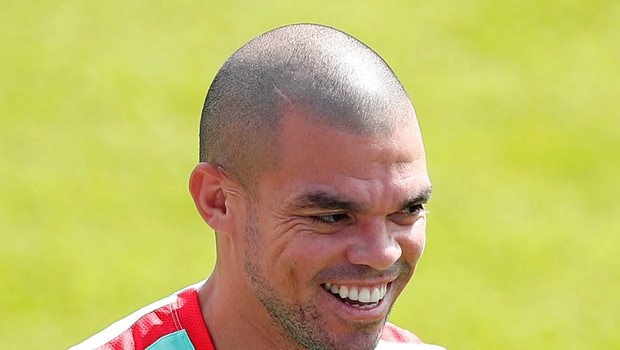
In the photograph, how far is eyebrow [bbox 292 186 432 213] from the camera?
→ 12.7 feet

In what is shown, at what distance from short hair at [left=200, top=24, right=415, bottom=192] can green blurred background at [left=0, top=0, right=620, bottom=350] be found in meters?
4.47

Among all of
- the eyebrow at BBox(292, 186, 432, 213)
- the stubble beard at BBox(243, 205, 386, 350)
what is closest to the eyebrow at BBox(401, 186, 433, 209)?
the eyebrow at BBox(292, 186, 432, 213)

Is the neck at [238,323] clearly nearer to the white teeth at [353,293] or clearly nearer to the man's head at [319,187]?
the man's head at [319,187]

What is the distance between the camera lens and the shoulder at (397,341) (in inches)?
181

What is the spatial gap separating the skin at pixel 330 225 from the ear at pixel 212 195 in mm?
34

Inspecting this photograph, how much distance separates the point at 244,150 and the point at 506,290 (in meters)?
5.23

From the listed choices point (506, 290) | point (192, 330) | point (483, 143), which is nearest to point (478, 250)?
point (506, 290)

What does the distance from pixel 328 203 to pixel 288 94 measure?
0.37 m

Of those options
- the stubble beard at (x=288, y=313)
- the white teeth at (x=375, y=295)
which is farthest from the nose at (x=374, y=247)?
the stubble beard at (x=288, y=313)

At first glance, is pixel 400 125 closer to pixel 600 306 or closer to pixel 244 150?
pixel 244 150

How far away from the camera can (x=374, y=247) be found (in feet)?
12.7

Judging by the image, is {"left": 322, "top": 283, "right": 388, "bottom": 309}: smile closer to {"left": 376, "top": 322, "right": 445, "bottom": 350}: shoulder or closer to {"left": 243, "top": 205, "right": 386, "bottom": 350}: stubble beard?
{"left": 243, "top": 205, "right": 386, "bottom": 350}: stubble beard

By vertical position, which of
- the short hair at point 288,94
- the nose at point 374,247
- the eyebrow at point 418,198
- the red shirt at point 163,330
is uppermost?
the short hair at point 288,94

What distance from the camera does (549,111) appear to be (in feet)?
34.4
